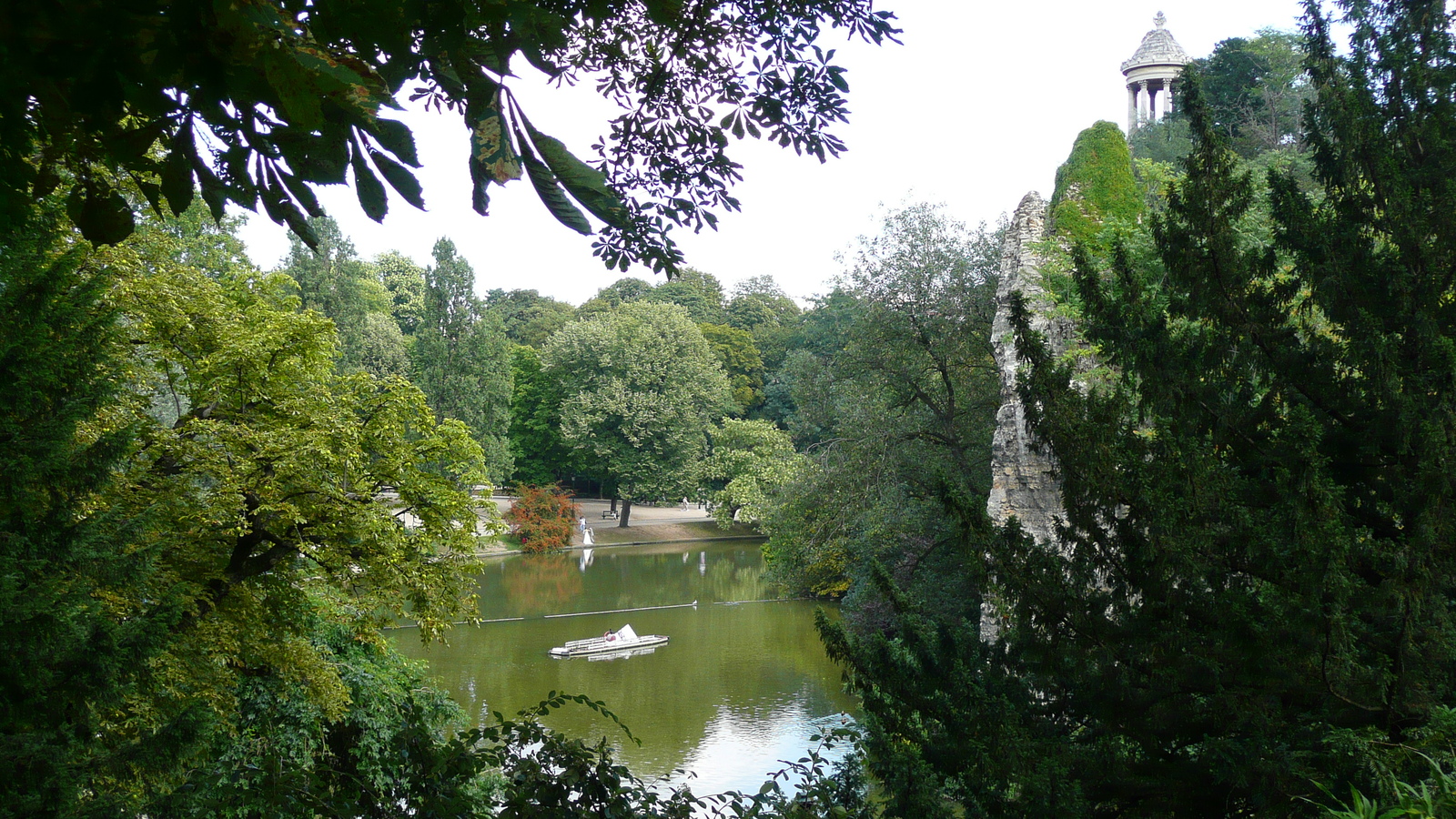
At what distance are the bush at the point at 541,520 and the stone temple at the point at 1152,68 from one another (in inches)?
785

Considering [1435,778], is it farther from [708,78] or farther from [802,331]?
[802,331]

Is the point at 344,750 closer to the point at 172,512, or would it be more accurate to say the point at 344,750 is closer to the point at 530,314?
the point at 172,512

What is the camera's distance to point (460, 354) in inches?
1136

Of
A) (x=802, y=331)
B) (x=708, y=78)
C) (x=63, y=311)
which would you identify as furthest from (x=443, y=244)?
(x=708, y=78)

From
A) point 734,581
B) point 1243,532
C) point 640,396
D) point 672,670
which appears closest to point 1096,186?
point 672,670

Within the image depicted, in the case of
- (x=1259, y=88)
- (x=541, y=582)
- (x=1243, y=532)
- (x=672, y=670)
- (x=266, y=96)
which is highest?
(x=1259, y=88)

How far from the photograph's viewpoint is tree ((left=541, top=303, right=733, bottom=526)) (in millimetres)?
33312

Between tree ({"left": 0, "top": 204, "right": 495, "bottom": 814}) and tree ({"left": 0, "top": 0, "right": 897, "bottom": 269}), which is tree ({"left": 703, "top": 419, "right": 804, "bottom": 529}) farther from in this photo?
tree ({"left": 0, "top": 0, "right": 897, "bottom": 269})

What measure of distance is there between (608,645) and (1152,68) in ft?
68.3

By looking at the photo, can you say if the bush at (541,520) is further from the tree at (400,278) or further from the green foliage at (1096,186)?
the green foliage at (1096,186)

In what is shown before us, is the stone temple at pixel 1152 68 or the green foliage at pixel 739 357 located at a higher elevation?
the stone temple at pixel 1152 68

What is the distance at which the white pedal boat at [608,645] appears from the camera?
17.8 m

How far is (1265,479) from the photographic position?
3.86 m

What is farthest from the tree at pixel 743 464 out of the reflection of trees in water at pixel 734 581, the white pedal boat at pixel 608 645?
the white pedal boat at pixel 608 645
